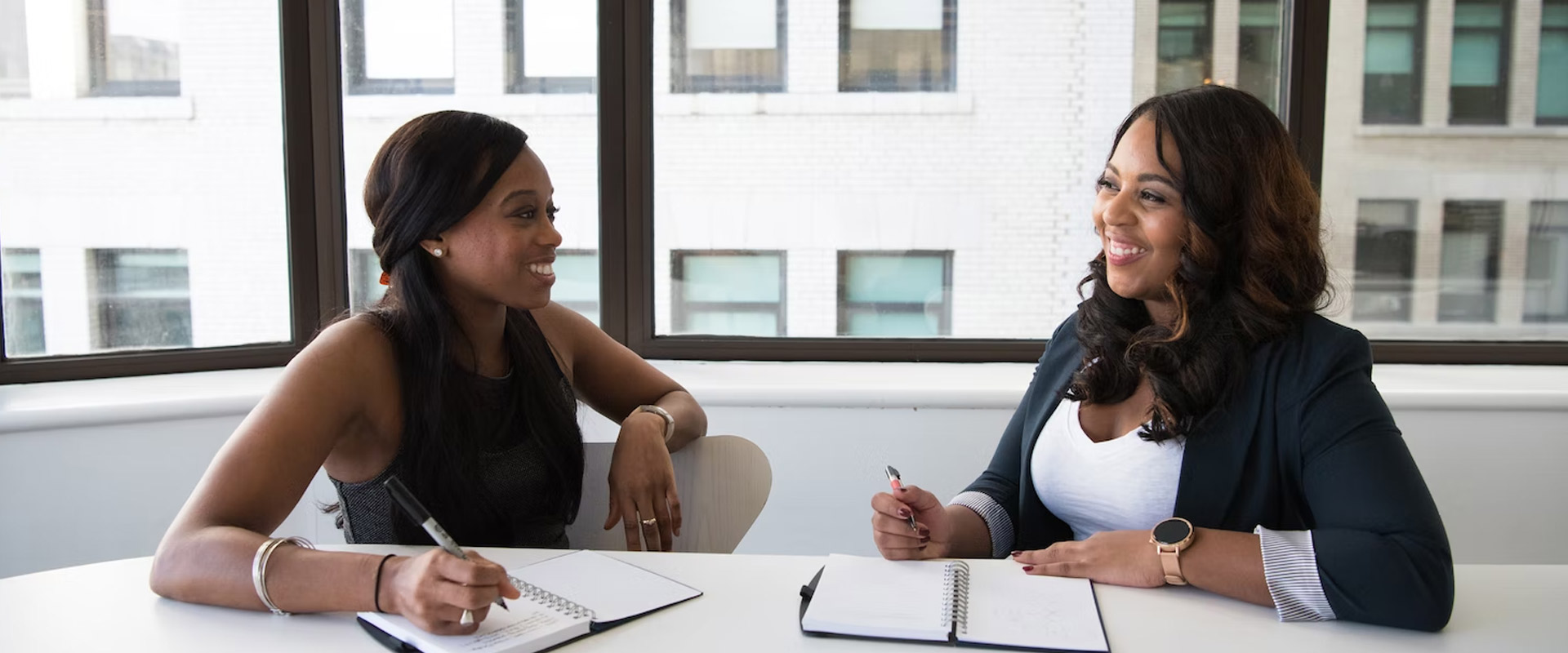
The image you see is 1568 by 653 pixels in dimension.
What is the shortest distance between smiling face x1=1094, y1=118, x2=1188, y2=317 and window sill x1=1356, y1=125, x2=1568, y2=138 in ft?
6.15

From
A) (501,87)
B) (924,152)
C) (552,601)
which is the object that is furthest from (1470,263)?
(552,601)

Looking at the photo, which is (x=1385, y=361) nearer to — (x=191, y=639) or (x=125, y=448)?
(x=191, y=639)

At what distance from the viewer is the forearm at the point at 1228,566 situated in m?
1.27

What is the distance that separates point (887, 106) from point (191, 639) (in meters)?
2.38

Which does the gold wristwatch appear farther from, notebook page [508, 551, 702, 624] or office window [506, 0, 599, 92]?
office window [506, 0, 599, 92]

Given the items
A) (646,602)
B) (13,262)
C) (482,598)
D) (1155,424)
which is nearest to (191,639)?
(482,598)

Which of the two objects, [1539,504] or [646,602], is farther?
[1539,504]

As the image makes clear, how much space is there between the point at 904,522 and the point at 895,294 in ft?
5.85

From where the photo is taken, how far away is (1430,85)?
310 cm

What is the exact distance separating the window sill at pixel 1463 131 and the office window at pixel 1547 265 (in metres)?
0.20

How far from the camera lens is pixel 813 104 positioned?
10.3 feet

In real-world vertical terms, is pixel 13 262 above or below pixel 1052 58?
below

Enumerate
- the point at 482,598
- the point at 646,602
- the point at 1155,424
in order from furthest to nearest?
the point at 1155,424
the point at 646,602
the point at 482,598

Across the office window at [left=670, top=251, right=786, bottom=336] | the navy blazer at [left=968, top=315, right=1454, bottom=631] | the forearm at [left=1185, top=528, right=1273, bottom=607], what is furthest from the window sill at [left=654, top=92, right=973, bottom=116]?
the forearm at [left=1185, top=528, right=1273, bottom=607]
